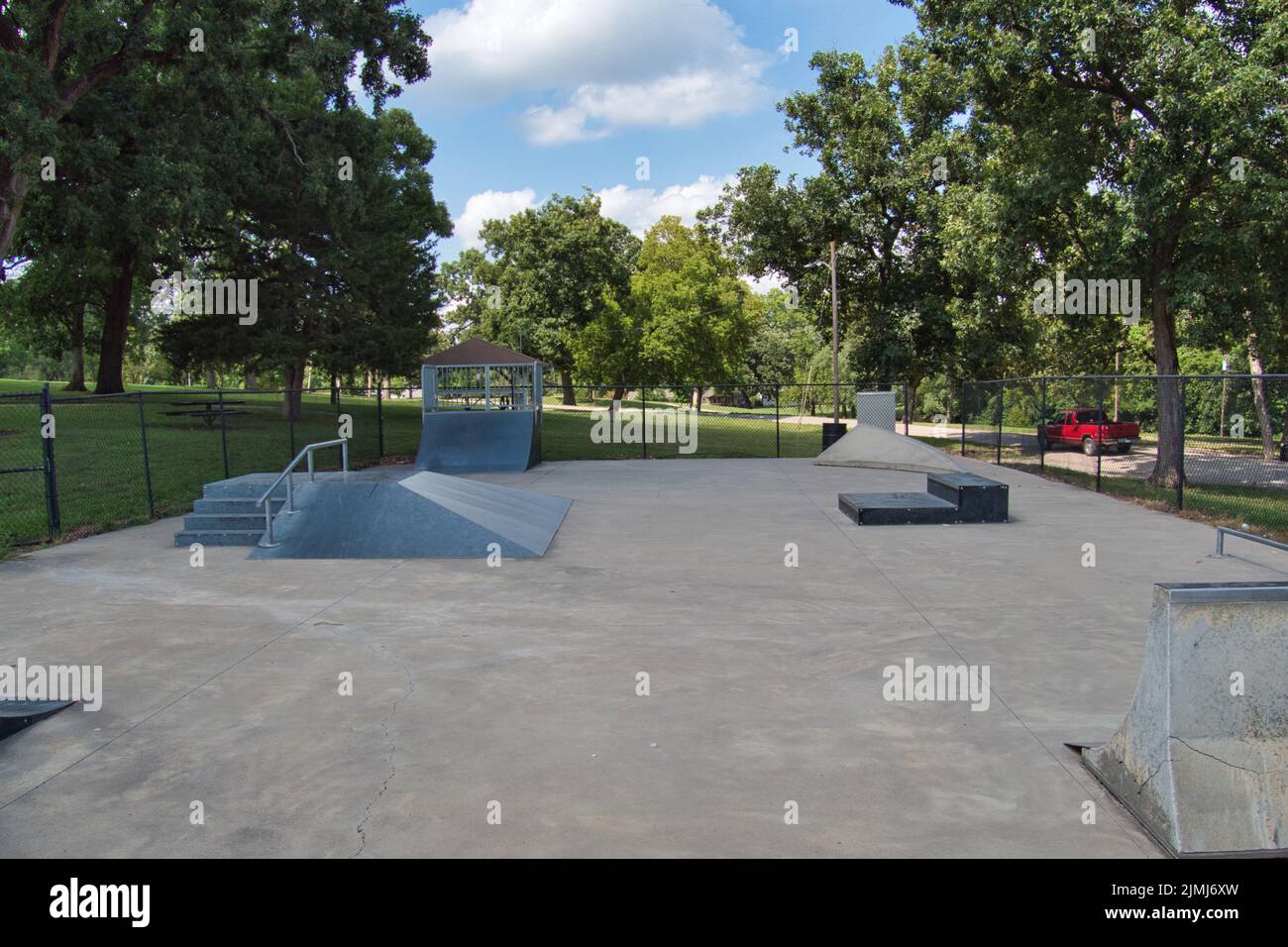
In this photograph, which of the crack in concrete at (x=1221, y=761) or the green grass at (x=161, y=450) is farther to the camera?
the green grass at (x=161, y=450)

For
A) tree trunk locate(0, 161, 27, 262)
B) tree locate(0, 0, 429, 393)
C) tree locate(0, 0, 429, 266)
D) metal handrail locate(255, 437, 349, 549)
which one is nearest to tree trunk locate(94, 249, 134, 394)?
tree locate(0, 0, 429, 393)

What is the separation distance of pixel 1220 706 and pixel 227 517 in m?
11.3

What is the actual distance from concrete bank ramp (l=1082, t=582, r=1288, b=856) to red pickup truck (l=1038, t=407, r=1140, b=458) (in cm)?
2617

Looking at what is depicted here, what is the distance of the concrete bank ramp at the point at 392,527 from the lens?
10.4 m

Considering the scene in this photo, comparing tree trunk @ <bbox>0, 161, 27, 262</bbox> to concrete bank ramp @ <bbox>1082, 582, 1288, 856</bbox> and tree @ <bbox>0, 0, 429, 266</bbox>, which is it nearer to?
tree @ <bbox>0, 0, 429, 266</bbox>

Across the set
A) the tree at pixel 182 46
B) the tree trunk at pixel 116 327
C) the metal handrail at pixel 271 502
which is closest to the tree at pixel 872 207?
the tree at pixel 182 46

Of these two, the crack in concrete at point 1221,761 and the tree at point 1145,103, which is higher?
the tree at point 1145,103

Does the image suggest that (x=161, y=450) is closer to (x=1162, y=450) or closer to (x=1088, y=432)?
(x=1162, y=450)

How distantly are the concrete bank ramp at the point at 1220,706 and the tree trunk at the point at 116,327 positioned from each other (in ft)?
118

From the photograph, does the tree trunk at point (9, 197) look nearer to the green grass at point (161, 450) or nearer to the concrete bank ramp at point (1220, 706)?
the green grass at point (161, 450)

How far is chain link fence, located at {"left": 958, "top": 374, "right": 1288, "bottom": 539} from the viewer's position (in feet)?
47.9

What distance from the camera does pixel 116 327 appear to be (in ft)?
109

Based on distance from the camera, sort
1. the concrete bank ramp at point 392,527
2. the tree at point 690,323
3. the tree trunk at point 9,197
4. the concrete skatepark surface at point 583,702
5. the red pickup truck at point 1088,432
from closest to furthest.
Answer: the concrete skatepark surface at point 583,702, the concrete bank ramp at point 392,527, the tree trunk at point 9,197, the red pickup truck at point 1088,432, the tree at point 690,323
